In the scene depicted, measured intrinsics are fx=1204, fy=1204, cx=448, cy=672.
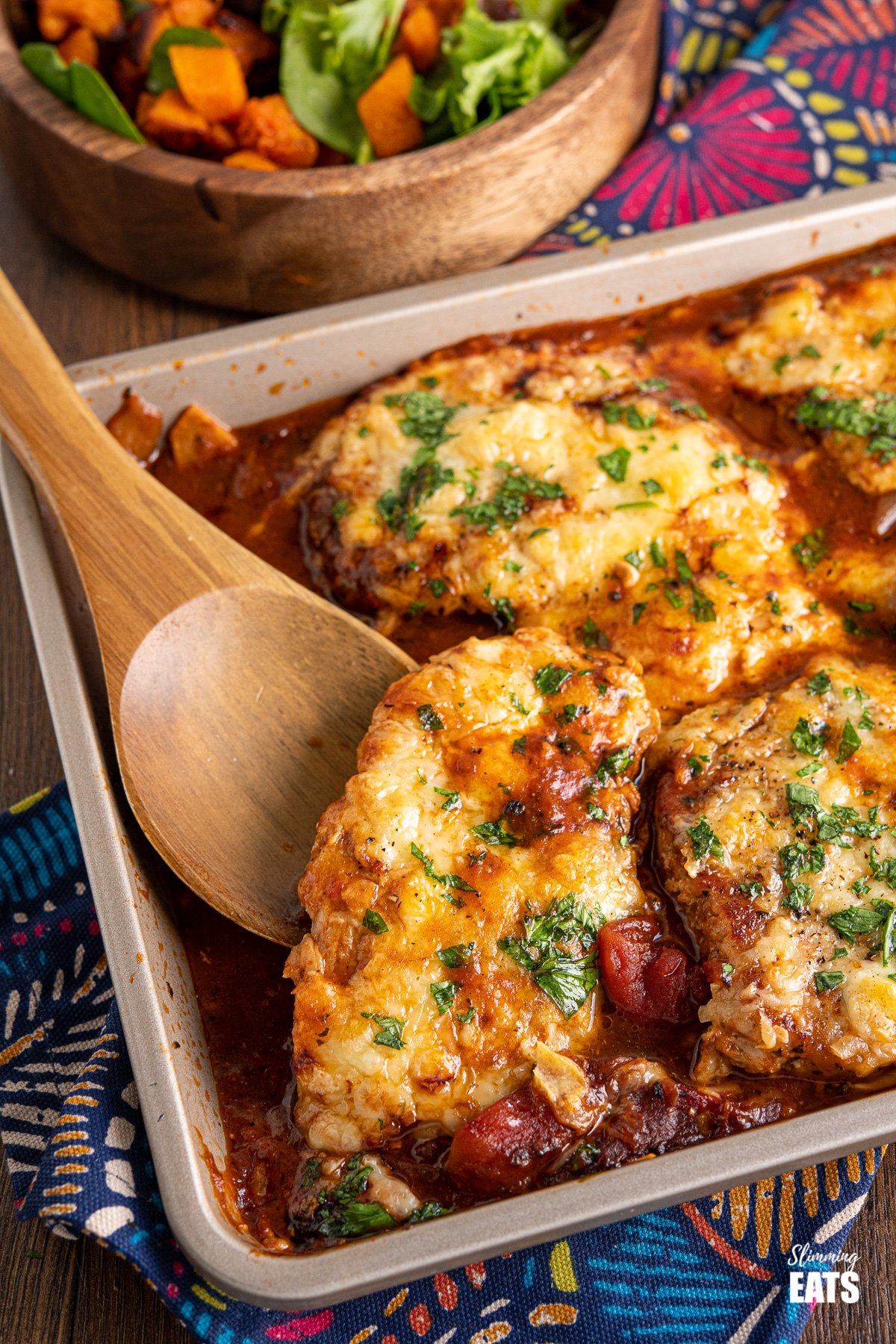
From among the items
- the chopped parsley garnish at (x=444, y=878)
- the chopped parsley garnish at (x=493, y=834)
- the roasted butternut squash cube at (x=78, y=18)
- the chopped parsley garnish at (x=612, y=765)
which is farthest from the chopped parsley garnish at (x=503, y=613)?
the roasted butternut squash cube at (x=78, y=18)

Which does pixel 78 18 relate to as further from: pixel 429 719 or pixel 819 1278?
pixel 819 1278

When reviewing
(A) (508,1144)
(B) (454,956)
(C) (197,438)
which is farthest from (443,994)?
(C) (197,438)

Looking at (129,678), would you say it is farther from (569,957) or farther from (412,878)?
(569,957)

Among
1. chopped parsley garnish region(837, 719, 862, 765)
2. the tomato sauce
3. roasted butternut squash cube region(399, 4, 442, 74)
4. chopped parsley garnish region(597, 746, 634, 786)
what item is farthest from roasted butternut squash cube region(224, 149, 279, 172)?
chopped parsley garnish region(837, 719, 862, 765)

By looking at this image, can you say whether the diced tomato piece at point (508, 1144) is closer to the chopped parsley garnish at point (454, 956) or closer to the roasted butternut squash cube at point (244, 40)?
the chopped parsley garnish at point (454, 956)

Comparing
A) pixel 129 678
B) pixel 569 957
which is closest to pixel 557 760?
pixel 569 957
